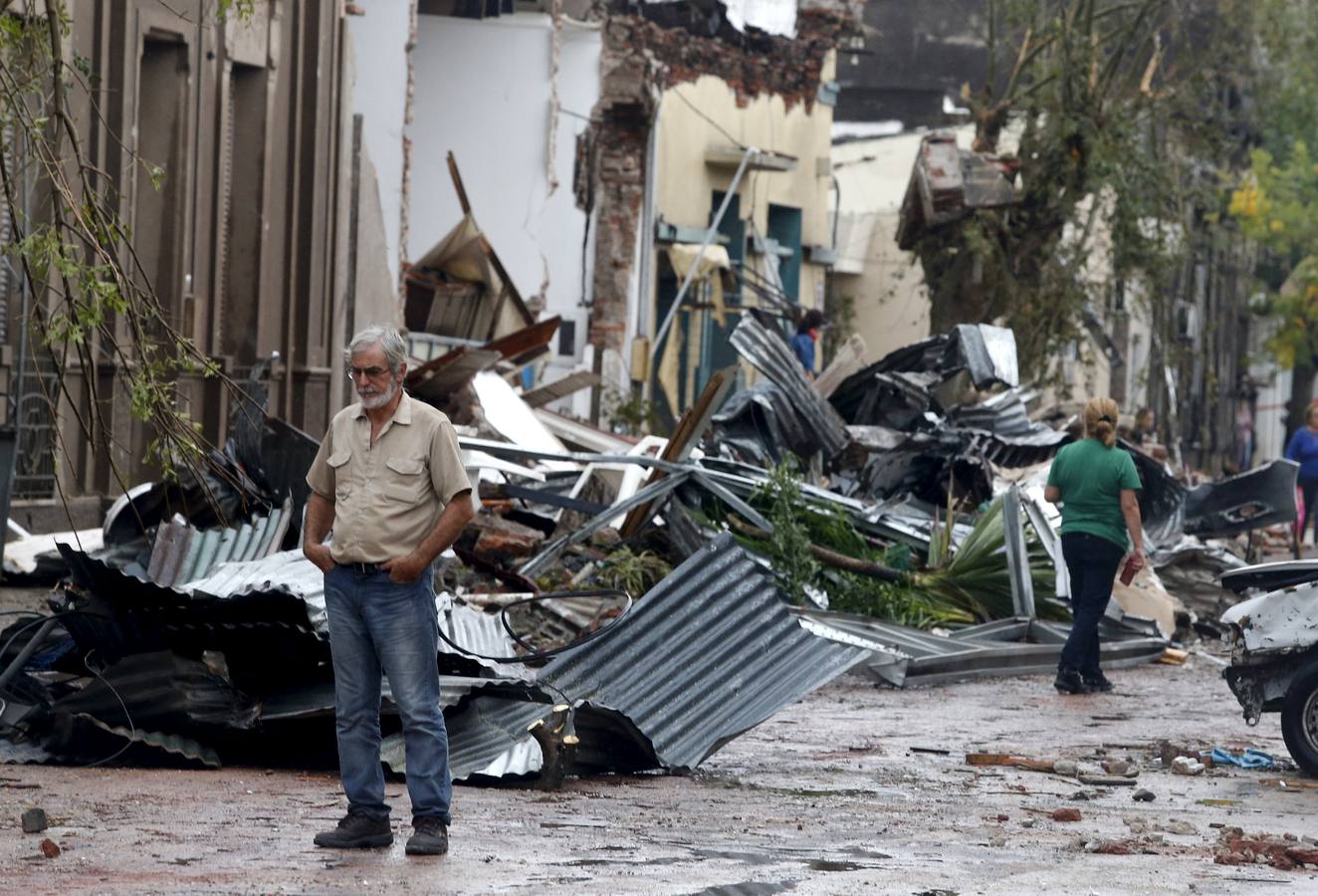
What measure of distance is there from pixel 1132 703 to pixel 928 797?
406cm

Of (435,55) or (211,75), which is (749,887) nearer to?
(211,75)

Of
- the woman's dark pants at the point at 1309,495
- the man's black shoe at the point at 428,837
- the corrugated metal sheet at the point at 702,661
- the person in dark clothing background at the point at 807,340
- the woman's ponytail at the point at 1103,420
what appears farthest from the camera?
the person in dark clothing background at the point at 807,340

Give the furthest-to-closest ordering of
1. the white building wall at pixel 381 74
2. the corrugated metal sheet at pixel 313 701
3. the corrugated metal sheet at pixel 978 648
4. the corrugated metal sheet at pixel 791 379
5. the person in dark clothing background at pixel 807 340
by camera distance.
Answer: the person in dark clothing background at pixel 807 340 < the white building wall at pixel 381 74 < the corrugated metal sheet at pixel 791 379 < the corrugated metal sheet at pixel 978 648 < the corrugated metal sheet at pixel 313 701

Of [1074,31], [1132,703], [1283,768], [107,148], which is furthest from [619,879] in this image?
[1074,31]

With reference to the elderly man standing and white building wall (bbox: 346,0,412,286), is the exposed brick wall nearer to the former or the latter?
white building wall (bbox: 346,0,412,286)

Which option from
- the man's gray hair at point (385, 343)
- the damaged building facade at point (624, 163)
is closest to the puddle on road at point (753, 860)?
the man's gray hair at point (385, 343)

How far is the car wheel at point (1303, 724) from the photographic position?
31.9 feet

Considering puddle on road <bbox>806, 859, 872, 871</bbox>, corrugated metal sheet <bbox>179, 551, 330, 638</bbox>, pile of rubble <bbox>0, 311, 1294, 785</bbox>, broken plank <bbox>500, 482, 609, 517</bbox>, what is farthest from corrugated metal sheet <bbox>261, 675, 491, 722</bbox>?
broken plank <bbox>500, 482, 609, 517</bbox>

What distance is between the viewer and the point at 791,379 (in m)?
18.2

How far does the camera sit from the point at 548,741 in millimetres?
8273

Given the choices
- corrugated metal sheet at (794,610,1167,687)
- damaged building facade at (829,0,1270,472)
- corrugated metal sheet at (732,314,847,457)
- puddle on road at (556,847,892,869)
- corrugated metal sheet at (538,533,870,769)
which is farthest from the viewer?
damaged building facade at (829,0,1270,472)

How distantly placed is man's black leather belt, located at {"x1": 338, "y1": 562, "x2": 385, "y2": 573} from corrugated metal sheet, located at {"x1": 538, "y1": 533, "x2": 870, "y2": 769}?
7.15 feet

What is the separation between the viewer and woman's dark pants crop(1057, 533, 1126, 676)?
12680 millimetres

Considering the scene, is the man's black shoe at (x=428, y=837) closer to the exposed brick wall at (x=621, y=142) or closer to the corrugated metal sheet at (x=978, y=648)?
the corrugated metal sheet at (x=978, y=648)
